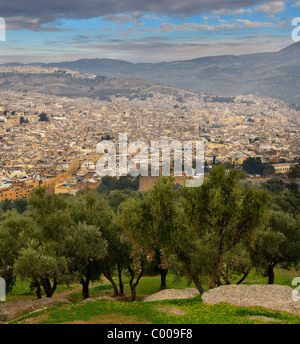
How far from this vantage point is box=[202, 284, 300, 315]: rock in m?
10.4

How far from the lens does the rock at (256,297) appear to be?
10.4 meters

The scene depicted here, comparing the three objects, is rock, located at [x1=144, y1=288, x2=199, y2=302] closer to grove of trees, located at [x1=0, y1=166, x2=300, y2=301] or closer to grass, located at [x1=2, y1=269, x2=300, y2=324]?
grove of trees, located at [x1=0, y1=166, x2=300, y2=301]

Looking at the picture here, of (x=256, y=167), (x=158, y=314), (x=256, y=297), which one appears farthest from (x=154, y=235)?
(x=256, y=167)

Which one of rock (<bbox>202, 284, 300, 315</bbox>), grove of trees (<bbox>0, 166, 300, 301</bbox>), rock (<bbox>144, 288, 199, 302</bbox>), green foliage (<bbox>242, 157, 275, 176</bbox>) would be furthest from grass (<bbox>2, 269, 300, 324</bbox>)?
green foliage (<bbox>242, 157, 275, 176</bbox>)

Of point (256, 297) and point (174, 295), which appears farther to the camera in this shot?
point (174, 295)

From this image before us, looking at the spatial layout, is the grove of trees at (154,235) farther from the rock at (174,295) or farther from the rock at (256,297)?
the rock at (256,297)

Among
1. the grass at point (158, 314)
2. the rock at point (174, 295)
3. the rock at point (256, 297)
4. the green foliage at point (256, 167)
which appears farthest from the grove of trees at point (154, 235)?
the green foliage at point (256, 167)

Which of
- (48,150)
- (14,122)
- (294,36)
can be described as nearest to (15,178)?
(48,150)

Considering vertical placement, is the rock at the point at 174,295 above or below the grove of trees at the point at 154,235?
below

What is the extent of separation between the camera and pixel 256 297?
36.3ft

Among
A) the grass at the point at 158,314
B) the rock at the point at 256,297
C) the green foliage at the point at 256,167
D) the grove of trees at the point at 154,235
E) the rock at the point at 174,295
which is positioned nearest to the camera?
the grass at the point at 158,314

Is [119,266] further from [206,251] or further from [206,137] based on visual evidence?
[206,137]

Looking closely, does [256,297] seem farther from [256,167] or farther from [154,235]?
[256,167]

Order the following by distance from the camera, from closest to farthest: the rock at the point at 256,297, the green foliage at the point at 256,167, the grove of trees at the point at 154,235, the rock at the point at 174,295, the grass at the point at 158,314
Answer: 1. the grass at the point at 158,314
2. the rock at the point at 256,297
3. the grove of trees at the point at 154,235
4. the rock at the point at 174,295
5. the green foliage at the point at 256,167
